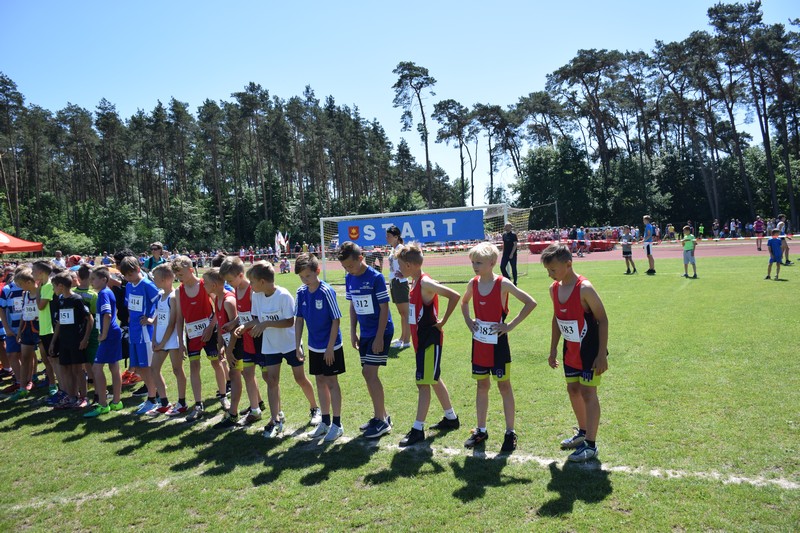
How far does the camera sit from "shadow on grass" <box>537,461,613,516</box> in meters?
3.76

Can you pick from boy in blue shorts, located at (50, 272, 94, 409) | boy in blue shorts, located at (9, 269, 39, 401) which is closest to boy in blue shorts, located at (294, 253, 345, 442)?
boy in blue shorts, located at (50, 272, 94, 409)

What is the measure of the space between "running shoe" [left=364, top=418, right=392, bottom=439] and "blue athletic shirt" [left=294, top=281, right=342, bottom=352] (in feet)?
3.02

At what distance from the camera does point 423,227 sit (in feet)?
65.1

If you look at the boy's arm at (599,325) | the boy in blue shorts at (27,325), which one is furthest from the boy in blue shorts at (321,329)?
the boy in blue shorts at (27,325)

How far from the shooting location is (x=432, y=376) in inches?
203

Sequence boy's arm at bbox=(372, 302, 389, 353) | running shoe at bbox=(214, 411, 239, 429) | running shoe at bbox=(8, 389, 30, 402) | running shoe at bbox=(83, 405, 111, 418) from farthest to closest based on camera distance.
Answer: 1. running shoe at bbox=(8, 389, 30, 402)
2. running shoe at bbox=(83, 405, 111, 418)
3. running shoe at bbox=(214, 411, 239, 429)
4. boy's arm at bbox=(372, 302, 389, 353)

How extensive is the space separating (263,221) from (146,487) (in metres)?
57.8

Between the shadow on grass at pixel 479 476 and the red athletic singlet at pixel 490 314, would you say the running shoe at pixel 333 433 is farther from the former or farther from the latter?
the red athletic singlet at pixel 490 314

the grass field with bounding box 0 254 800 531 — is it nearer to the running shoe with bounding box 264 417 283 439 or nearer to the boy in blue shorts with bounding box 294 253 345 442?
the running shoe with bounding box 264 417 283 439

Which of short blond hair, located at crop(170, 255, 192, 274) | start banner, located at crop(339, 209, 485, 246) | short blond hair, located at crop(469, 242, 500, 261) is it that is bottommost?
short blond hair, located at crop(469, 242, 500, 261)

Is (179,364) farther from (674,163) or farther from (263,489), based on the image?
(674,163)

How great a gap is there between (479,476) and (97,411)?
17.4ft

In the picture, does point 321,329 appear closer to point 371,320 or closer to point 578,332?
point 371,320

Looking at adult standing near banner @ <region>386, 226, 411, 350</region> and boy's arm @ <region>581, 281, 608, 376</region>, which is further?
adult standing near banner @ <region>386, 226, 411, 350</region>
